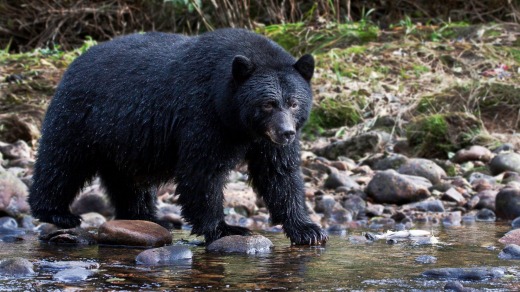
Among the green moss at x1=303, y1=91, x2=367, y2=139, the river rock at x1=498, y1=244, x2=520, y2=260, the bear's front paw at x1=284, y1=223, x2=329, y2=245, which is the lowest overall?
the river rock at x1=498, y1=244, x2=520, y2=260

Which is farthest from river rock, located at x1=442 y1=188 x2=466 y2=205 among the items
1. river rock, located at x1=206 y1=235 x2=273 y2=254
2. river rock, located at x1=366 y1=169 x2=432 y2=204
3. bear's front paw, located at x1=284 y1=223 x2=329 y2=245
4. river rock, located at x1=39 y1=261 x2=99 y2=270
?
river rock, located at x1=39 y1=261 x2=99 y2=270

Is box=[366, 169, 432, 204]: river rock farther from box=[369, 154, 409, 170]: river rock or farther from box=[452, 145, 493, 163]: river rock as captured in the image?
box=[452, 145, 493, 163]: river rock

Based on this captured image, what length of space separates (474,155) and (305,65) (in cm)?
421

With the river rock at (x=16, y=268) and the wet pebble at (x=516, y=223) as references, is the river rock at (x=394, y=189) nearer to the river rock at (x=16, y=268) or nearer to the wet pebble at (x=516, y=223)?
the wet pebble at (x=516, y=223)

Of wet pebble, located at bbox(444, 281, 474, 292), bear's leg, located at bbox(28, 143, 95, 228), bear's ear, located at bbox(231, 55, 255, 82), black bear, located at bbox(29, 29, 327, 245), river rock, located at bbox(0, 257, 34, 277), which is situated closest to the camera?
wet pebble, located at bbox(444, 281, 474, 292)

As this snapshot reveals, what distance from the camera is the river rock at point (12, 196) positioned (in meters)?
A: 8.00

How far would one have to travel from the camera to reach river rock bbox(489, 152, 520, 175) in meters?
9.37

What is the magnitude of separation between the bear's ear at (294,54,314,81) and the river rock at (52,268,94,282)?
219 cm

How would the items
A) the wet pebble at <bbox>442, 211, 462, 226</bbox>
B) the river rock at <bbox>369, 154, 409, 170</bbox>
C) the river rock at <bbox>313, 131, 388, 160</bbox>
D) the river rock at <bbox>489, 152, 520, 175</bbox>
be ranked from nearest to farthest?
the wet pebble at <bbox>442, 211, 462, 226</bbox>, the river rock at <bbox>489, 152, 520, 175</bbox>, the river rock at <bbox>369, 154, 409, 170</bbox>, the river rock at <bbox>313, 131, 388, 160</bbox>

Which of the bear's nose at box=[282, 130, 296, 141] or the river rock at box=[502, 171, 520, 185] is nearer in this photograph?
the bear's nose at box=[282, 130, 296, 141]

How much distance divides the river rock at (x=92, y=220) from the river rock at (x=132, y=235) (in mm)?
1648

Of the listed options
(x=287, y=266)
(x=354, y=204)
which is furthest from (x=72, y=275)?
(x=354, y=204)

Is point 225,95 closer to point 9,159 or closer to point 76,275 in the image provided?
point 76,275

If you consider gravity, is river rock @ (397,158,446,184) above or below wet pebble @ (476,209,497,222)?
above
